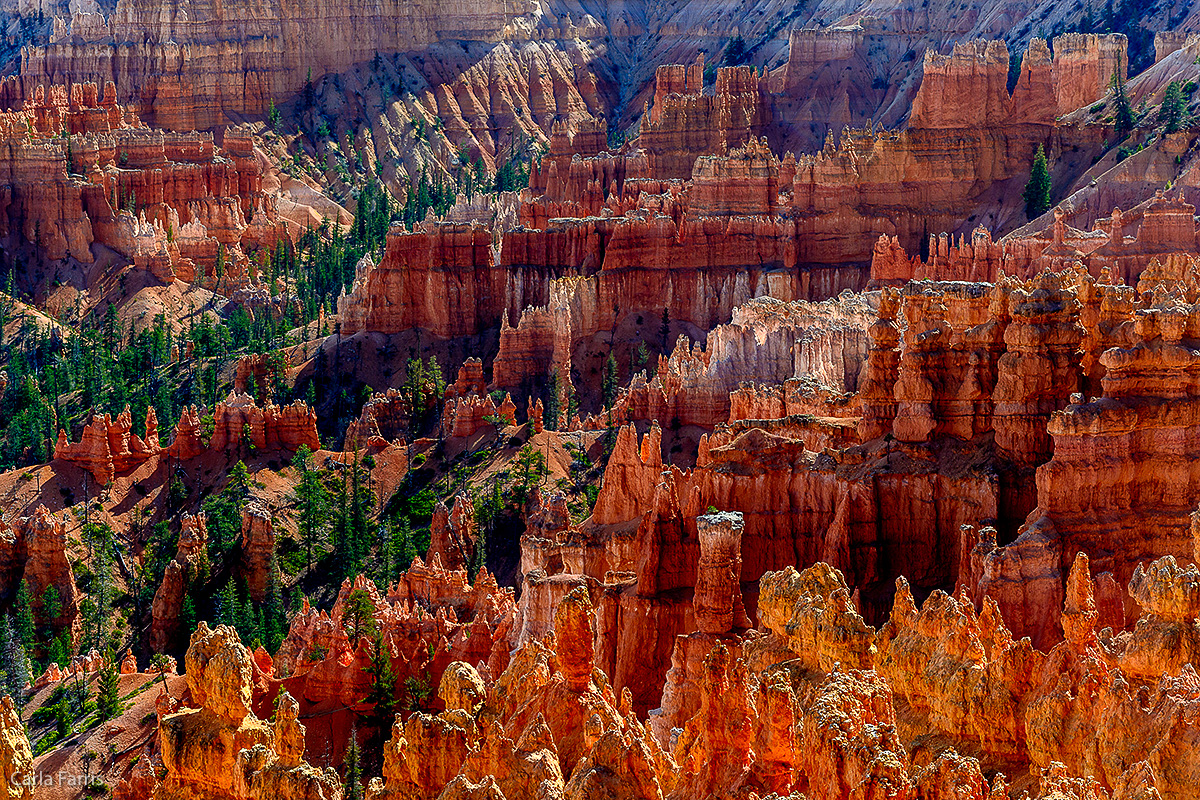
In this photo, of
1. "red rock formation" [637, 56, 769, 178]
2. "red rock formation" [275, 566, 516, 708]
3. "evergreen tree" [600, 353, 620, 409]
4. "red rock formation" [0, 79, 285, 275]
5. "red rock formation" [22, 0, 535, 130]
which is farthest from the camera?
"red rock formation" [22, 0, 535, 130]

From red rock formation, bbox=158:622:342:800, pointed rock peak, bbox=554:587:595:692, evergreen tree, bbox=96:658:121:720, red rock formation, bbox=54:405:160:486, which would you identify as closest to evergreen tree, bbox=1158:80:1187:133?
red rock formation, bbox=54:405:160:486

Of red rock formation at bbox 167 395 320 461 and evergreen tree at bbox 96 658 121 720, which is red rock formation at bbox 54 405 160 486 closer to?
red rock formation at bbox 167 395 320 461

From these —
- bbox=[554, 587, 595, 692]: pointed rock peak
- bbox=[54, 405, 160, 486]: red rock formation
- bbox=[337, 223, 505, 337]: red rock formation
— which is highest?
bbox=[554, 587, 595, 692]: pointed rock peak

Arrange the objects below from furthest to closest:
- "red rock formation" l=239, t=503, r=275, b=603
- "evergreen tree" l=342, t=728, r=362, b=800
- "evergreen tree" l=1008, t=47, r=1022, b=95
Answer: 1. "evergreen tree" l=1008, t=47, r=1022, b=95
2. "red rock formation" l=239, t=503, r=275, b=603
3. "evergreen tree" l=342, t=728, r=362, b=800

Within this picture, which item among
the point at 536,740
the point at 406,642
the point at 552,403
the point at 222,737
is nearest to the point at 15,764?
the point at 222,737

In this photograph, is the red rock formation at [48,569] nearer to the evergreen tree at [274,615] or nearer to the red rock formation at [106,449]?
the red rock formation at [106,449]

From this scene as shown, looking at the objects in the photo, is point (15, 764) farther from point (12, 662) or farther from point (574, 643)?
point (12, 662)

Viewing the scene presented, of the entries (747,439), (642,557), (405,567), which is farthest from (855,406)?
(405,567)

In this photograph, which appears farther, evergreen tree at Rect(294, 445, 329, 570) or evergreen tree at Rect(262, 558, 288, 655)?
evergreen tree at Rect(294, 445, 329, 570)
